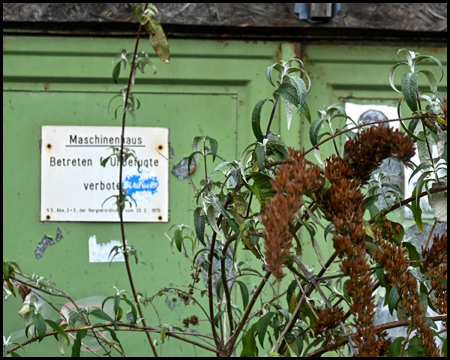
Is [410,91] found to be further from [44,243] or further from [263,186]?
[44,243]

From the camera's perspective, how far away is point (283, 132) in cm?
228

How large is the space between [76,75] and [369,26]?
1119mm

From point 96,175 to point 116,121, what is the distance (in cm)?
22

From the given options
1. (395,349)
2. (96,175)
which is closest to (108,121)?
(96,175)

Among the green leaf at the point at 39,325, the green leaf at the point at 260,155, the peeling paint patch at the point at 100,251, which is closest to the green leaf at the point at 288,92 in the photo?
the green leaf at the point at 260,155

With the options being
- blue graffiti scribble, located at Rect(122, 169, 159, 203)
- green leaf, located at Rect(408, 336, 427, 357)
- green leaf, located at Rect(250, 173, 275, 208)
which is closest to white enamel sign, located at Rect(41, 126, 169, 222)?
blue graffiti scribble, located at Rect(122, 169, 159, 203)

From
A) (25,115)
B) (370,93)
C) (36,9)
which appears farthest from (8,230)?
(370,93)

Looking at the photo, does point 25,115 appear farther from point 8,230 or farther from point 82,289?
point 82,289

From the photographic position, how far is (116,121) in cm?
225

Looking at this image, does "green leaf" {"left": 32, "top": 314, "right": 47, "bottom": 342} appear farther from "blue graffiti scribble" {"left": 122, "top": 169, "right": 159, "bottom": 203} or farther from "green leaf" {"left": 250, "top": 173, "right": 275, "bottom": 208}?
"blue graffiti scribble" {"left": 122, "top": 169, "right": 159, "bottom": 203}

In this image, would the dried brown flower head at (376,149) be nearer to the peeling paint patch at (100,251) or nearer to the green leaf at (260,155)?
the green leaf at (260,155)

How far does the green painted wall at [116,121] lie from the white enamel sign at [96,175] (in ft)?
0.10

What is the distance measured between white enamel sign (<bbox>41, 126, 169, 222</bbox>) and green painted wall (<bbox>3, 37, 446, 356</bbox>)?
3 cm

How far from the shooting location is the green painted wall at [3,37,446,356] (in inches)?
87.7
